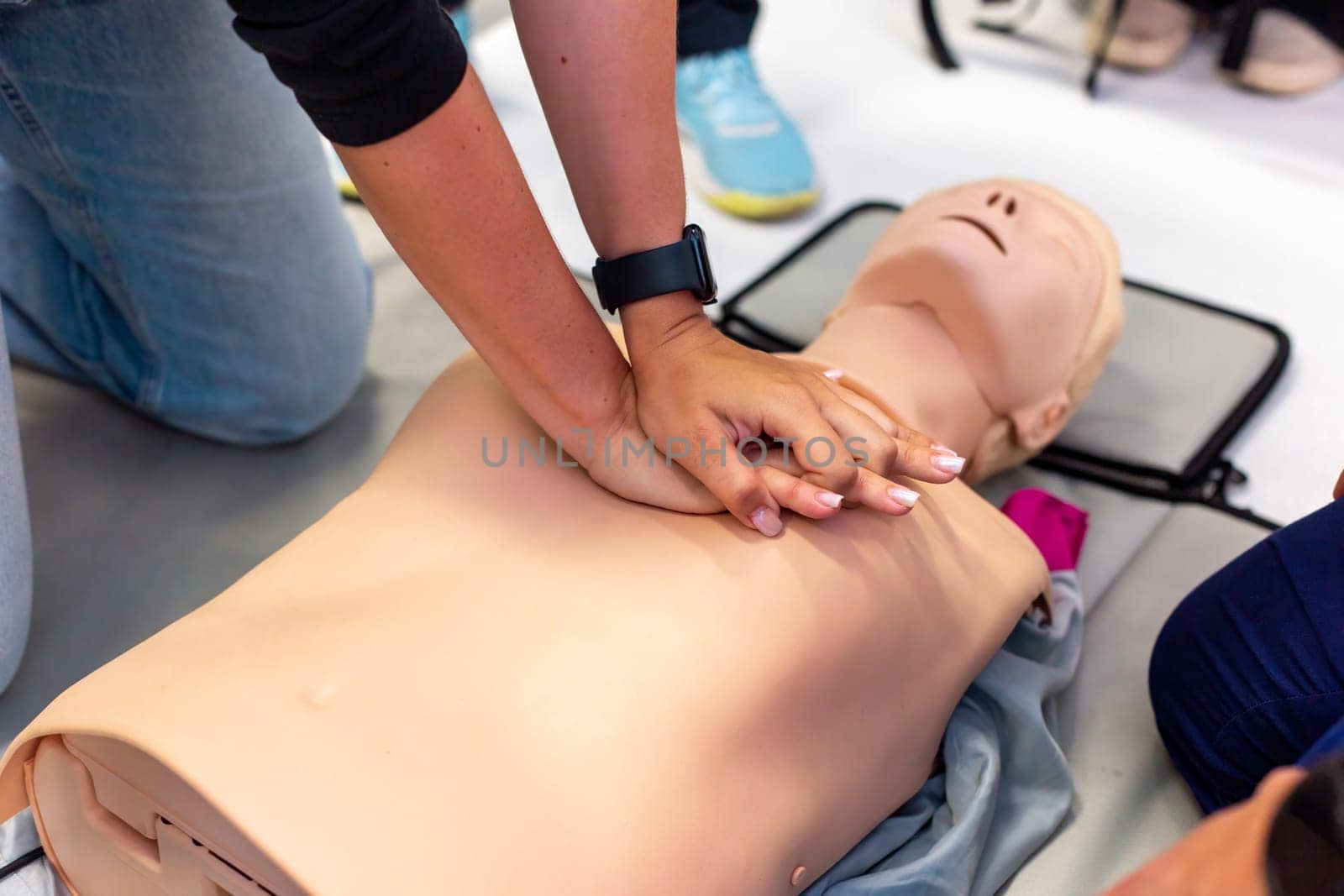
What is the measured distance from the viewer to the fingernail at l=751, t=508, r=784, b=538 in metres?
0.89

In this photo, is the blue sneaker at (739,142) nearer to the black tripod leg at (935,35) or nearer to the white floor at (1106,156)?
the white floor at (1106,156)

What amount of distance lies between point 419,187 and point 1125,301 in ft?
3.69


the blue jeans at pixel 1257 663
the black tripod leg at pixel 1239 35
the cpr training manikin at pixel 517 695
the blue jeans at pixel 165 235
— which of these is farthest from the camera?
the black tripod leg at pixel 1239 35

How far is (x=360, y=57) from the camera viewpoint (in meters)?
0.75

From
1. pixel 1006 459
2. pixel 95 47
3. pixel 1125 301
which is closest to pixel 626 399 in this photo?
pixel 1006 459

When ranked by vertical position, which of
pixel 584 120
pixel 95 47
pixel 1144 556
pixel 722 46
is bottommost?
pixel 1144 556

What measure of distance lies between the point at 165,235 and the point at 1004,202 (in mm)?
927

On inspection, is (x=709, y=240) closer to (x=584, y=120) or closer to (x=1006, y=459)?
(x=1006, y=459)

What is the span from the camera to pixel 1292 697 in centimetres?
89

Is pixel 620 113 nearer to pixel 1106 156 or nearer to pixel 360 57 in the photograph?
pixel 360 57

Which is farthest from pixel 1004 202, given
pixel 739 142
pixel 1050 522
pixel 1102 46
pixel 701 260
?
pixel 1102 46

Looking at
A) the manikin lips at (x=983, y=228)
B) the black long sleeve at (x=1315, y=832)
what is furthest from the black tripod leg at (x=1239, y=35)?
the black long sleeve at (x=1315, y=832)

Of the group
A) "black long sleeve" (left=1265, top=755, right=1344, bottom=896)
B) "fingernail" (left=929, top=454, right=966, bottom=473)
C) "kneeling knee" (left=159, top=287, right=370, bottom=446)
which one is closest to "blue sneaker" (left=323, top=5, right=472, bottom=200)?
"kneeling knee" (left=159, top=287, right=370, bottom=446)

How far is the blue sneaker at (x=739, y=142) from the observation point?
1.89 meters
